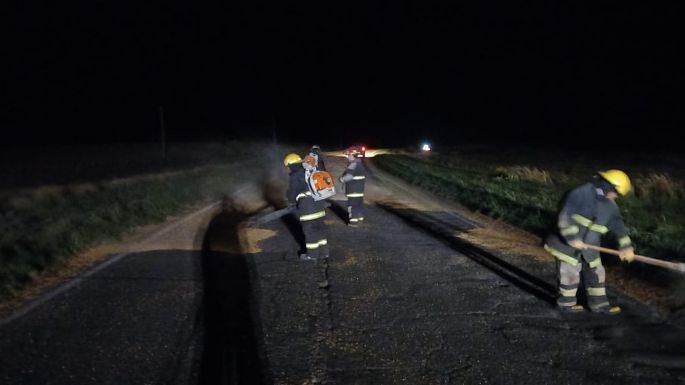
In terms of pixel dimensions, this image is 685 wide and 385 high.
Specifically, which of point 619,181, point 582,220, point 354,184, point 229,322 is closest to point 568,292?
point 582,220

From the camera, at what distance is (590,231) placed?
5660 millimetres

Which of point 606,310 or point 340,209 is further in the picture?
point 340,209

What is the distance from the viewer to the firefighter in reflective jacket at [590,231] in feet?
18.2

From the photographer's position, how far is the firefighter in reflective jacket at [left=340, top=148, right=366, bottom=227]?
11297 mm

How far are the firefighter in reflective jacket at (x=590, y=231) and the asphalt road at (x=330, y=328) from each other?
0.34 meters

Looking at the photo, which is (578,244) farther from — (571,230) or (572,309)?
(572,309)

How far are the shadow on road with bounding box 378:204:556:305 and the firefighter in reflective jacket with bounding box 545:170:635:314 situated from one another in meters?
0.53

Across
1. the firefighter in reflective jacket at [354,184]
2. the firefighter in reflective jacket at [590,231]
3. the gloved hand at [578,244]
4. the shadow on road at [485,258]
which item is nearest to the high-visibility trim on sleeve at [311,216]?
the shadow on road at [485,258]

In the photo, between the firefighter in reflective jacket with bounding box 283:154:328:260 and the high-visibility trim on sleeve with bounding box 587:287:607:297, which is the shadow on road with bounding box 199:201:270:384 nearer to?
the firefighter in reflective jacket with bounding box 283:154:328:260

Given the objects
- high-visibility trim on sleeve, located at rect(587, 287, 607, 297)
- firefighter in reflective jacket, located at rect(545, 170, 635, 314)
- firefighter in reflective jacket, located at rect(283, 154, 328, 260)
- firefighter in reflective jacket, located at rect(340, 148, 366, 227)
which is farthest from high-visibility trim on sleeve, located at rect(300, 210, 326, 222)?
high-visibility trim on sleeve, located at rect(587, 287, 607, 297)

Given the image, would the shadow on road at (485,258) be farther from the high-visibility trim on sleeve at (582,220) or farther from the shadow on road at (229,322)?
the shadow on road at (229,322)

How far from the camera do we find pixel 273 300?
6.30 metres

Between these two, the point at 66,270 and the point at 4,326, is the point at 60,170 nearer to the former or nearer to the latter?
the point at 66,270

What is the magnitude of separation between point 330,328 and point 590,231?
294 centimetres
